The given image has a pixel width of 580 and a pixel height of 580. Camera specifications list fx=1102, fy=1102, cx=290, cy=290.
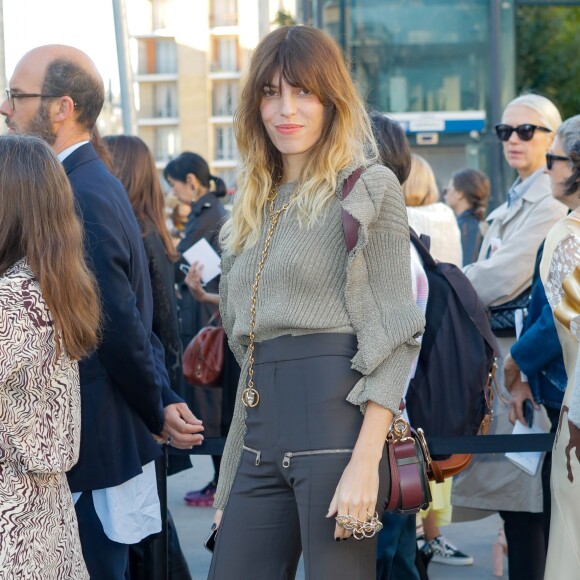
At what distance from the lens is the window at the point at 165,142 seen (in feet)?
298

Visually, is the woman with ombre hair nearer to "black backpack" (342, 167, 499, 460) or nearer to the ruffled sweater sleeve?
the ruffled sweater sleeve

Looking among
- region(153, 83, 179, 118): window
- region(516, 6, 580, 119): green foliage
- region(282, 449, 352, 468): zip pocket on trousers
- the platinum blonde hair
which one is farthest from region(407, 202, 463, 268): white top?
region(153, 83, 179, 118): window

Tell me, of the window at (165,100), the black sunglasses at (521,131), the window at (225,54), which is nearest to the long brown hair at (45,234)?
the black sunglasses at (521,131)

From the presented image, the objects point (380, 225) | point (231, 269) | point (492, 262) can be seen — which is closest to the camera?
point (380, 225)

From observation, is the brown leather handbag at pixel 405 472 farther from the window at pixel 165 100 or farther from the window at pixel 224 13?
the window at pixel 165 100

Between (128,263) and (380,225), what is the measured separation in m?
0.97

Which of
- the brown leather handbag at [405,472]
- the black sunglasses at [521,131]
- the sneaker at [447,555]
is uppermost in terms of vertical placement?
the black sunglasses at [521,131]

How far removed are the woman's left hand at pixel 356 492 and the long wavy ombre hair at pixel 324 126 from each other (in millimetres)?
645

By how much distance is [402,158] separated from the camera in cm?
415

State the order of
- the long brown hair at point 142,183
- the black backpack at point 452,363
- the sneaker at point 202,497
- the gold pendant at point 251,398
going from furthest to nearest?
the sneaker at point 202,497, the long brown hair at point 142,183, the black backpack at point 452,363, the gold pendant at point 251,398

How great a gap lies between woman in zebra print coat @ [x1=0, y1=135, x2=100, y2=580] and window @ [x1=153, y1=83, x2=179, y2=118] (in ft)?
297

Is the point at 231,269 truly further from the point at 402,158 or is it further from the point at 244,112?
the point at 402,158

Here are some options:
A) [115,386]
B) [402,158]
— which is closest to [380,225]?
[115,386]

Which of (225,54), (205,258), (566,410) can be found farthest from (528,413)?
(225,54)
